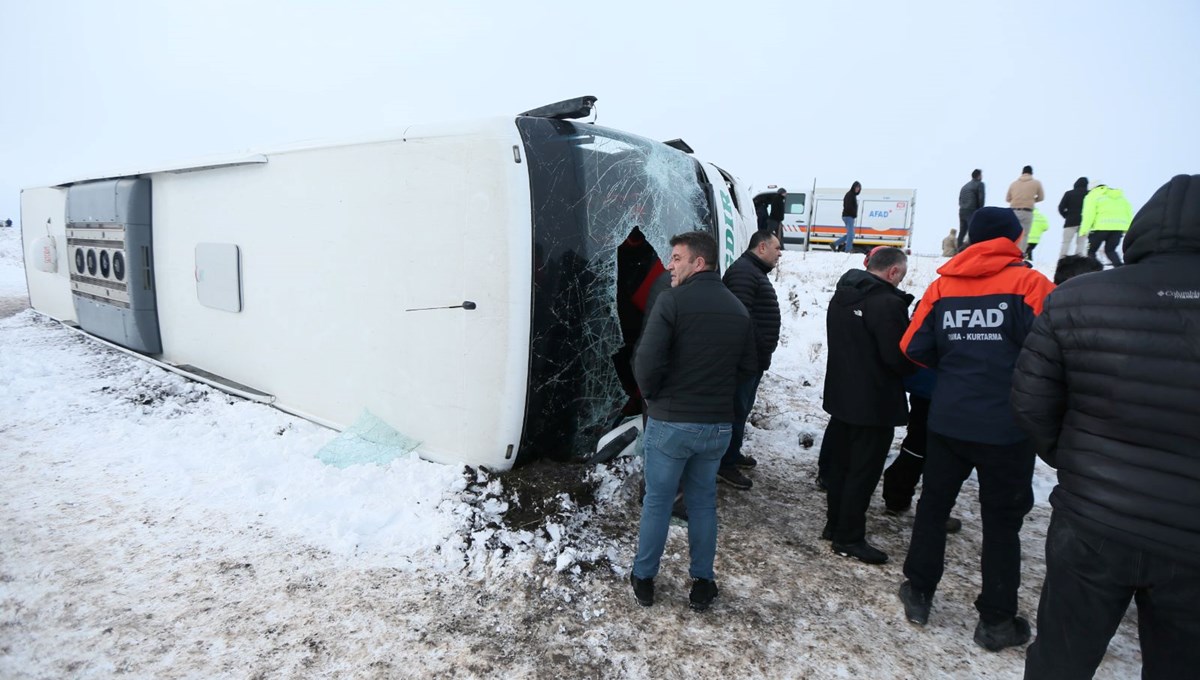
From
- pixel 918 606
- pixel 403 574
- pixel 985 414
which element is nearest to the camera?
pixel 985 414

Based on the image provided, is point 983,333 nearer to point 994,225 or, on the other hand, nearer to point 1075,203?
point 994,225

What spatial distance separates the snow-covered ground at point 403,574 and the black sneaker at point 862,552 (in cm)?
6

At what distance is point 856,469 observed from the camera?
3309mm

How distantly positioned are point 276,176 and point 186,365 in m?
2.67

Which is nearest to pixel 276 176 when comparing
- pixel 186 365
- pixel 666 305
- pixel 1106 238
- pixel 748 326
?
pixel 186 365

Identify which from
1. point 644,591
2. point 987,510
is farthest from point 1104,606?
point 644,591

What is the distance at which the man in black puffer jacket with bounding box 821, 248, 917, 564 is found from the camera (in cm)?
320

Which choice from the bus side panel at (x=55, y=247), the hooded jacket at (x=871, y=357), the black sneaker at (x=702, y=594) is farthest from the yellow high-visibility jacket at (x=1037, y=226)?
the bus side panel at (x=55, y=247)

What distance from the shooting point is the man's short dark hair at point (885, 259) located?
337 centimetres

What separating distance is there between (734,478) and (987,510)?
1791 mm

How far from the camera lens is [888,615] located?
2.85 m

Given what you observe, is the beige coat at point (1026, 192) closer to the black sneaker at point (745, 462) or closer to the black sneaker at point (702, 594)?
the black sneaker at point (745, 462)

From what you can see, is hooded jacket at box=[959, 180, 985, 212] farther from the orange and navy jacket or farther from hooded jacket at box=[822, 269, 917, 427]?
the orange and navy jacket

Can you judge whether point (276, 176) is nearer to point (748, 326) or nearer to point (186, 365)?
point (186, 365)
